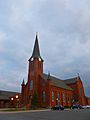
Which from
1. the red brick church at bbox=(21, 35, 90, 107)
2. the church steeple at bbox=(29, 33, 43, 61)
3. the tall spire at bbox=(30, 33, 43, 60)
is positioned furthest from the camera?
the tall spire at bbox=(30, 33, 43, 60)

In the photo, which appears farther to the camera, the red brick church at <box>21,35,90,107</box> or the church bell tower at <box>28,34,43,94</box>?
the church bell tower at <box>28,34,43,94</box>

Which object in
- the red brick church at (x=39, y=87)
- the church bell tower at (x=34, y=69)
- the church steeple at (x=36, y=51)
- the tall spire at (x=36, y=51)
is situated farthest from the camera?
the tall spire at (x=36, y=51)

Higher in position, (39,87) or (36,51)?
(36,51)

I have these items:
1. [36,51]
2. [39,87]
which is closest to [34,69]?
[39,87]

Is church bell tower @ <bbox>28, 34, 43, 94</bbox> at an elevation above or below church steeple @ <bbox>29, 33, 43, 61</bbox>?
below

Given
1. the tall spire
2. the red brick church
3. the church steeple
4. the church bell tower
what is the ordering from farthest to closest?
the tall spire → the church steeple → the church bell tower → the red brick church

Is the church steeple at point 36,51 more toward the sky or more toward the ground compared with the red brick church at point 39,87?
more toward the sky

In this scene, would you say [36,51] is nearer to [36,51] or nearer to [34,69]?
[36,51]

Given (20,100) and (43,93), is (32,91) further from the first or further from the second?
(20,100)

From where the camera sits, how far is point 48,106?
6225 cm

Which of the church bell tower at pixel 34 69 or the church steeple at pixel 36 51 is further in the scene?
the church steeple at pixel 36 51

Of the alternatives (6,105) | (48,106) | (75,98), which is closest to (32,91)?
(48,106)

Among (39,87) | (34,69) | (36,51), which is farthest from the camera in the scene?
(36,51)

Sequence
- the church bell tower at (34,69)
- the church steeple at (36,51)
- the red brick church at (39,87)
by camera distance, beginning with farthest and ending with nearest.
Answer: the church steeple at (36,51) < the church bell tower at (34,69) < the red brick church at (39,87)
